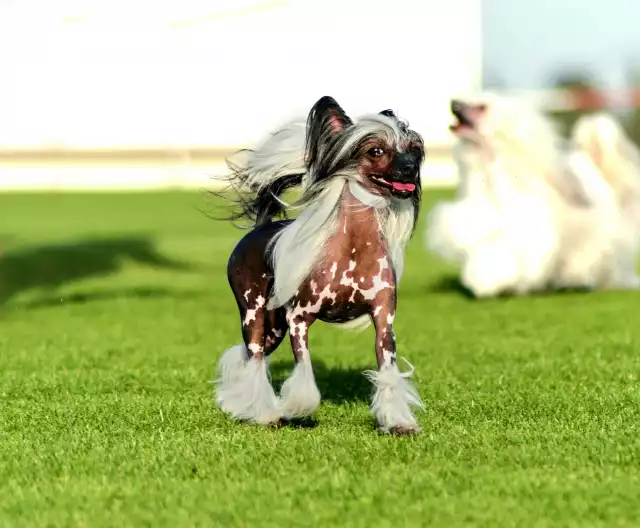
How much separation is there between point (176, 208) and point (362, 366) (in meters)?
19.0

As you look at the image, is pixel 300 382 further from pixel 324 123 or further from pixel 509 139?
pixel 509 139

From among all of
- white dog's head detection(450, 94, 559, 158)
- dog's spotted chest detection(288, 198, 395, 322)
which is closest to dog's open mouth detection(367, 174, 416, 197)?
dog's spotted chest detection(288, 198, 395, 322)

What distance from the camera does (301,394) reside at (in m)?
4.50

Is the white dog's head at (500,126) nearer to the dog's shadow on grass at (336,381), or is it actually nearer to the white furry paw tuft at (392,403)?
the dog's shadow on grass at (336,381)

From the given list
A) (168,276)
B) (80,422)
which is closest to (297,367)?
(80,422)

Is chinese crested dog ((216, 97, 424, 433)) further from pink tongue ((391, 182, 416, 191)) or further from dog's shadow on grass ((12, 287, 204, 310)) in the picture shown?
dog's shadow on grass ((12, 287, 204, 310))

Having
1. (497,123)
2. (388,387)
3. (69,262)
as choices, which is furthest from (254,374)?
(69,262)

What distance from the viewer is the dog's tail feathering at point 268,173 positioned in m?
4.72

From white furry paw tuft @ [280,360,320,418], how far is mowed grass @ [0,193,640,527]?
0.12 metres

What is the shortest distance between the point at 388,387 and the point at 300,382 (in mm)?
371

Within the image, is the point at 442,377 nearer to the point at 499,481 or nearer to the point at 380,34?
the point at 499,481

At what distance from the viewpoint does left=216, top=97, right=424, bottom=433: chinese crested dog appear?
4461mm

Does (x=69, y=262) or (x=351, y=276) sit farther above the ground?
(x=351, y=276)

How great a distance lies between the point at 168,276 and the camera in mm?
12805
